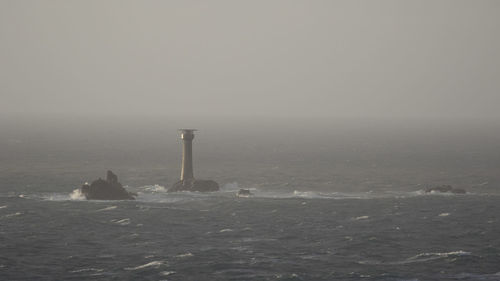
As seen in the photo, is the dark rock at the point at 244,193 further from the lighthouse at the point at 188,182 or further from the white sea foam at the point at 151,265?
the white sea foam at the point at 151,265

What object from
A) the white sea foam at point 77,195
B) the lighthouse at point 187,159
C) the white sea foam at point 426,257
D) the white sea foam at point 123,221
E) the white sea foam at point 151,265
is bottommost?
the white sea foam at point 426,257

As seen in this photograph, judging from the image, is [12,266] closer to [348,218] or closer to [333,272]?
[333,272]

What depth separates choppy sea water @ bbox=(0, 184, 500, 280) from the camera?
59250 mm

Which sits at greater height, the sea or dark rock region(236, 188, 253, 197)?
dark rock region(236, 188, 253, 197)

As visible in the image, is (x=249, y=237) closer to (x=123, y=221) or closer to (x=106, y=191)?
(x=123, y=221)

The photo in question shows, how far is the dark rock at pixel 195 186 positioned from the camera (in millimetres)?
104250

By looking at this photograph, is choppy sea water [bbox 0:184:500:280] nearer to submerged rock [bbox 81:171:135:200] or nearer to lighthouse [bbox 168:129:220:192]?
submerged rock [bbox 81:171:135:200]

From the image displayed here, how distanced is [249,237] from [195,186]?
107ft

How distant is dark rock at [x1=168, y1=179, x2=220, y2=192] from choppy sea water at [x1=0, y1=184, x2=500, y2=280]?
9.91 feet

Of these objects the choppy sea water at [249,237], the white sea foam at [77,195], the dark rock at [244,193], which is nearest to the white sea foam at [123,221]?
the choppy sea water at [249,237]

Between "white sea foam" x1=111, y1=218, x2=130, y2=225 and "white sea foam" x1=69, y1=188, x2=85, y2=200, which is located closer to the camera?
"white sea foam" x1=111, y1=218, x2=130, y2=225

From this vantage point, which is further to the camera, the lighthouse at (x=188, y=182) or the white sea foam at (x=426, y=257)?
the lighthouse at (x=188, y=182)

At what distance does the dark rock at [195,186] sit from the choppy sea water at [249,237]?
3.02 meters

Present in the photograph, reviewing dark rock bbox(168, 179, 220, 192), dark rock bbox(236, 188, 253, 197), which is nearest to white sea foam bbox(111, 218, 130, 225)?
dark rock bbox(236, 188, 253, 197)
